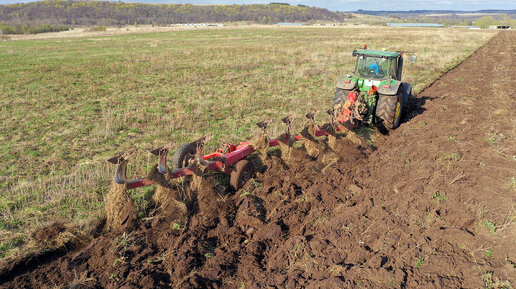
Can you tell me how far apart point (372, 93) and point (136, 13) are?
525 ft

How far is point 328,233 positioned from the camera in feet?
13.7

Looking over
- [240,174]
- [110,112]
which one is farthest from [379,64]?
[110,112]

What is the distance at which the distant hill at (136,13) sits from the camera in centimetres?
12912

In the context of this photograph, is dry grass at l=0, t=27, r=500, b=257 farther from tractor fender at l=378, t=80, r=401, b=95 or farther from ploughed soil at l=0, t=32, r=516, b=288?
tractor fender at l=378, t=80, r=401, b=95

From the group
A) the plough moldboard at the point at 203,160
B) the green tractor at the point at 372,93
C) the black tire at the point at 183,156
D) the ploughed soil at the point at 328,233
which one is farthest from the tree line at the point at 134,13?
the ploughed soil at the point at 328,233

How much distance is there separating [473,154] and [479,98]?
20.1 ft

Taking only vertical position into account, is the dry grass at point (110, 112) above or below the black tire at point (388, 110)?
below

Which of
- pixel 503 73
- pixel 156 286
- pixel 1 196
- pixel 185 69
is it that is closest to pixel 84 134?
pixel 1 196

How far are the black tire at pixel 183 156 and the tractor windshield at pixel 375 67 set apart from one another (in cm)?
523

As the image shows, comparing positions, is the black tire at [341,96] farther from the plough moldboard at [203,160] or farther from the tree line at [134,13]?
the tree line at [134,13]

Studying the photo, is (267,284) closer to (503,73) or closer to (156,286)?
(156,286)

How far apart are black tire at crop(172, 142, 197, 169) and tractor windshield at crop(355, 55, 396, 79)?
17.2 feet

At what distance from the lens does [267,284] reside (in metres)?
3.37

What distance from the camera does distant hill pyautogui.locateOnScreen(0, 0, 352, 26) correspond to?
12912cm
